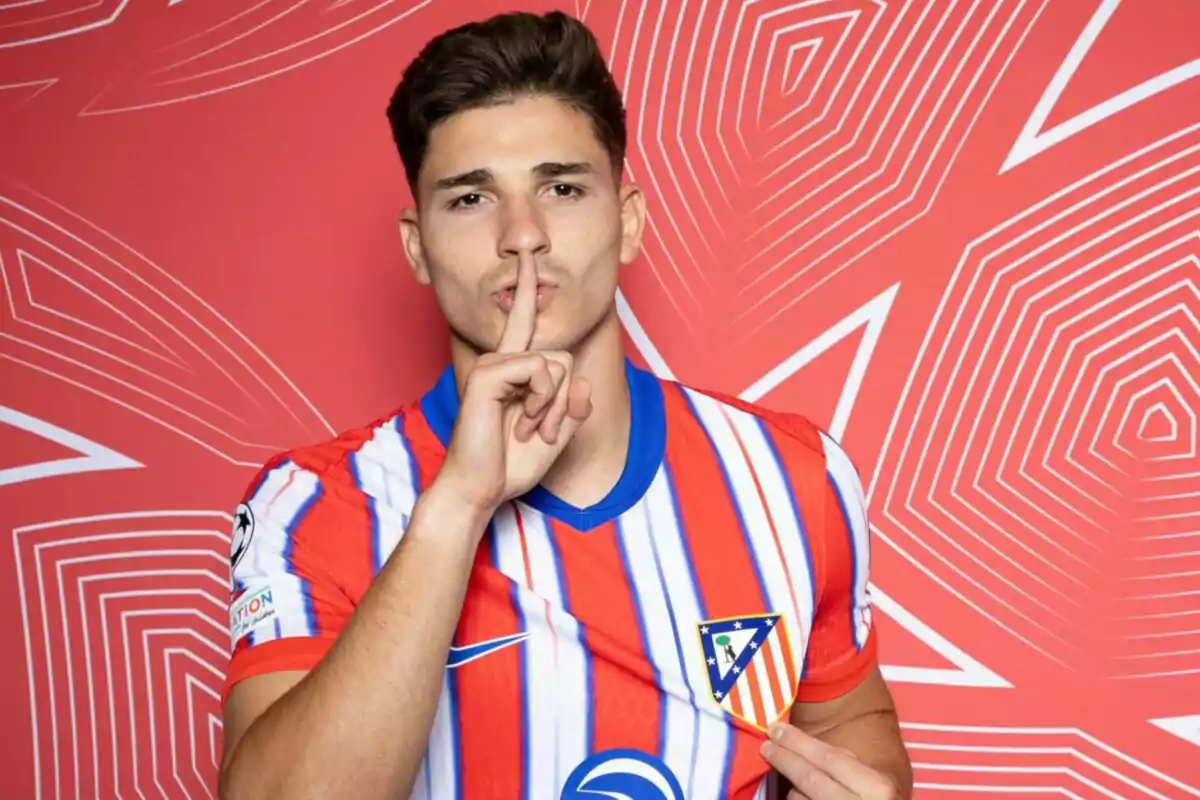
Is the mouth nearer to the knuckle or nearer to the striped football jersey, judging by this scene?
the striped football jersey

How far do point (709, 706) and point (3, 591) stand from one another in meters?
1.15

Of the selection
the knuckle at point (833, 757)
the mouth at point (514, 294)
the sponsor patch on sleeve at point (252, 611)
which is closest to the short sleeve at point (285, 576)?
the sponsor patch on sleeve at point (252, 611)

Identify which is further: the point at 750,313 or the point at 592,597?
the point at 750,313

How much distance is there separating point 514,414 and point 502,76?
39 cm

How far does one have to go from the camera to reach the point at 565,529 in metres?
1.28

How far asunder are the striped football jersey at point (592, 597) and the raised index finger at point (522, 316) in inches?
8.1

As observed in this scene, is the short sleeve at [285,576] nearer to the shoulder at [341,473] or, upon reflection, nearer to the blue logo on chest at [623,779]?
the shoulder at [341,473]

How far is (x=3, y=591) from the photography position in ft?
6.15

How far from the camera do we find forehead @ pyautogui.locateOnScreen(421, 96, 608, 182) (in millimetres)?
1276

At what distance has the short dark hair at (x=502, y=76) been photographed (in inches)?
51.6

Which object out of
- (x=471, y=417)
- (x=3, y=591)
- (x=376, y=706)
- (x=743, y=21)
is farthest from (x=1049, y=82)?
(x=3, y=591)

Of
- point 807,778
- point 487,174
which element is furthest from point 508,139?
→ point 807,778

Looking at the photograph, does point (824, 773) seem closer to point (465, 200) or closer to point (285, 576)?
point (285, 576)

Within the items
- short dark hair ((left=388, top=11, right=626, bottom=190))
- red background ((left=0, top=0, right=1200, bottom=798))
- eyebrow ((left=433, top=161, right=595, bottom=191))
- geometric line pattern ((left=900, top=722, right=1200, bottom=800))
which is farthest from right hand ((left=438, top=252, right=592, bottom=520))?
geometric line pattern ((left=900, top=722, right=1200, bottom=800))
